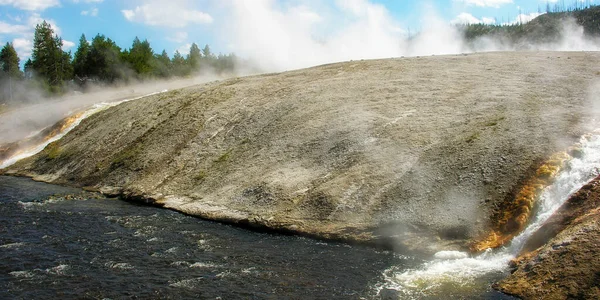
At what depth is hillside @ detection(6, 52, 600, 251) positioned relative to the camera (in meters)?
19.9

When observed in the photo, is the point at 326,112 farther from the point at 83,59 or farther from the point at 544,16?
the point at 544,16

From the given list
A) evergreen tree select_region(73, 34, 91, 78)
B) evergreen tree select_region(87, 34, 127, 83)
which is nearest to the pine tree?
evergreen tree select_region(73, 34, 91, 78)

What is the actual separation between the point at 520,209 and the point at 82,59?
295 feet

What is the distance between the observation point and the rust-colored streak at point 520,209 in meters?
17.4

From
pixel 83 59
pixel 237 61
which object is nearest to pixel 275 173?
pixel 83 59

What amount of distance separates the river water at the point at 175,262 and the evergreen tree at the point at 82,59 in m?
73.2

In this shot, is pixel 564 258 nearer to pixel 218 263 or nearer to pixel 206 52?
pixel 218 263

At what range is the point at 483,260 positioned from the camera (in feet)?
54.7

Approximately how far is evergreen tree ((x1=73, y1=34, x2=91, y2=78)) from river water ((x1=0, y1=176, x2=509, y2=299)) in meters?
73.2

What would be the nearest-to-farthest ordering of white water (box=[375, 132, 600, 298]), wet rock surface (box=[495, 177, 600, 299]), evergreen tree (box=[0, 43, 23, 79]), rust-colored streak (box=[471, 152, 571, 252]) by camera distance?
wet rock surface (box=[495, 177, 600, 299]), white water (box=[375, 132, 600, 298]), rust-colored streak (box=[471, 152, 571, 252]), evergreen tree (box=[0, 43, 23, 79])

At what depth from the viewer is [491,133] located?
73.2ft

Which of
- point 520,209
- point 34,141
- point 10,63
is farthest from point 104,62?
point 520,209

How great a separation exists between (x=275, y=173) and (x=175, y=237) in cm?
675

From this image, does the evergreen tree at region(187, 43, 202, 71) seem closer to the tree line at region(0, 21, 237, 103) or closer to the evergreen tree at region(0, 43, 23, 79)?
the tree line at region(0, 21, 237, 103)
